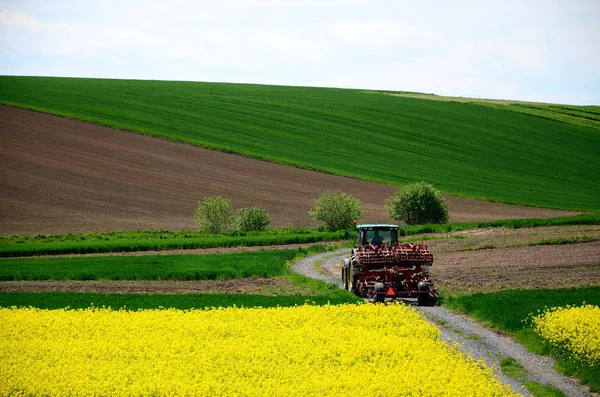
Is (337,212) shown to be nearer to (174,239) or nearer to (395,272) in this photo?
(174,239)

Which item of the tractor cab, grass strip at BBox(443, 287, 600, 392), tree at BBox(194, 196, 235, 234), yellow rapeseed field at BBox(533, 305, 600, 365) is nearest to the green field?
tree at BBox(194, 196, 235, 234)

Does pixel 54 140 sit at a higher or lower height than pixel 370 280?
higher

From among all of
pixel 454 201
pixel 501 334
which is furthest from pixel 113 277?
pixel 454 201

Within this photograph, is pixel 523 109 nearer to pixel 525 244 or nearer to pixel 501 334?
pixel 525 244

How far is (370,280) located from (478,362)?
11158 millimetres

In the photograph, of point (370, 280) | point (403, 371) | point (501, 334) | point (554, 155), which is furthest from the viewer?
point (554, 155)

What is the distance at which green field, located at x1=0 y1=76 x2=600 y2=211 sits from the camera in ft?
286

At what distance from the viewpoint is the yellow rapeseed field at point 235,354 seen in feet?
57.8

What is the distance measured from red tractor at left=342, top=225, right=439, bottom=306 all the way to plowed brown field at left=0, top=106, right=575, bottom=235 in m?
32.4

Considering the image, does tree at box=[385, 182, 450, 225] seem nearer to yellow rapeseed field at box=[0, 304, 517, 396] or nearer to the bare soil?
the bare soil

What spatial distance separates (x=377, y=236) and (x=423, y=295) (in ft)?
15.9

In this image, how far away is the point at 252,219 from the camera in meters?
60.0

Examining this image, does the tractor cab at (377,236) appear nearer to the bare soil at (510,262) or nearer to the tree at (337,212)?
the bare soil at (510,262)

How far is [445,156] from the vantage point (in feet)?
321
